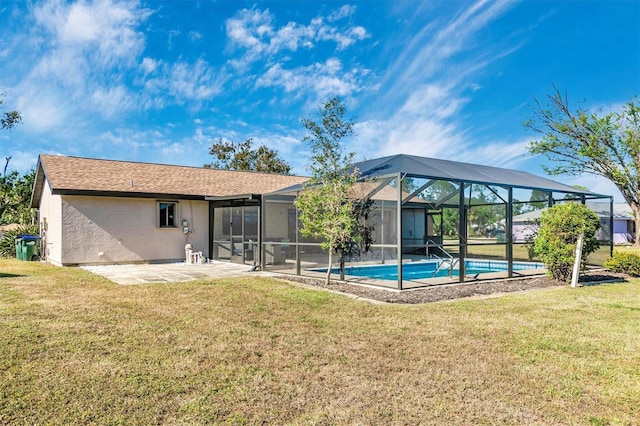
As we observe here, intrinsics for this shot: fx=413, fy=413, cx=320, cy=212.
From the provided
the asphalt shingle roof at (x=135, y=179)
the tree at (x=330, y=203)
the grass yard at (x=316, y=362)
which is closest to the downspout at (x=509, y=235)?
the grass yard at (x=316, y=362)

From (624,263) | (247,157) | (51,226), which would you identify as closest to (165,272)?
(51,226)

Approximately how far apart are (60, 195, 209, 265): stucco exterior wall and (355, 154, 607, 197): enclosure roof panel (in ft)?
26.4

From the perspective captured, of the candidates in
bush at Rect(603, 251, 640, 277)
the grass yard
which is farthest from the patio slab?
bush at Rect(603, 251, 640, 277)

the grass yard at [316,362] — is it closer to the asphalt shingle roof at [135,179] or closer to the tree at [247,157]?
the asphalt shingle roof at [135,179]

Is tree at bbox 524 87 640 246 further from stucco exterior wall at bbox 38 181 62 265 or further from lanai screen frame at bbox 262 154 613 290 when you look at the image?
stucco exterior wall at bbox 38 181 62 265

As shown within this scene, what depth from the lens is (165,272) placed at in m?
12.5

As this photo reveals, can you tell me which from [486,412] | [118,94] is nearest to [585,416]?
[486,412]

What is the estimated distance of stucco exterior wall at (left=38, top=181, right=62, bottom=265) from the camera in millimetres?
14344

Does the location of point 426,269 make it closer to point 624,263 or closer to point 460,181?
point 460,181

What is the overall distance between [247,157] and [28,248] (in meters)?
25.6

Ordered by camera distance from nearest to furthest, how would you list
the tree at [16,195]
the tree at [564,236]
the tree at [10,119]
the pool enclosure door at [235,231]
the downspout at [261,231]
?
the tree at [564,236]
the downspout at [261,231]
the pool enclosure door at [235,231]
the tree at [16,195]
the tree at [10,119]

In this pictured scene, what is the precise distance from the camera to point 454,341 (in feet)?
17.1

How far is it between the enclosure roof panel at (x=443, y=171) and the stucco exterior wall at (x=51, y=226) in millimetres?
10638

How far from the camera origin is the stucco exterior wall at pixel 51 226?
47.1 ft
